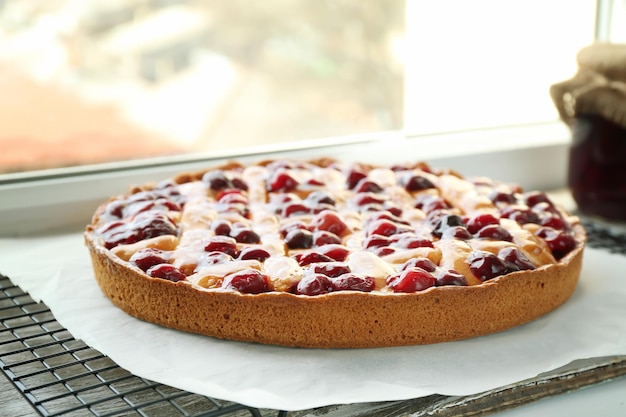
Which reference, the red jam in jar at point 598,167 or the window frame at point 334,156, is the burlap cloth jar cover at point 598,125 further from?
the window frame at point 334,156

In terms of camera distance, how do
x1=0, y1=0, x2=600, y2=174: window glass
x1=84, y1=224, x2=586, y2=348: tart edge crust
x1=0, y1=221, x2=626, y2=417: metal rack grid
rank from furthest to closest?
x1=0, y1=0, x2=600, y2=174: window glass
x1=84, y1=224, x2=586, y2=348: tart edge crust
x1=0, y1=221, x2=626, y2=417: metal rack grid

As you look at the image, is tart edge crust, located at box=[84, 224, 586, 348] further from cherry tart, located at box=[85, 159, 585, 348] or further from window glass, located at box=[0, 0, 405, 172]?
window glass, located at box=[0, 0, 405, 172]

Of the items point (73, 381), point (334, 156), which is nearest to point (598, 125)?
point (334, 156)

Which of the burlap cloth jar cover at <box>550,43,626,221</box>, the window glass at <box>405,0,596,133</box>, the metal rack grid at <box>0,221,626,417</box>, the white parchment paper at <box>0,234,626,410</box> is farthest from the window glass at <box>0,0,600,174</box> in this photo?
the white parchment paper at <box>0,234,626,410</box>

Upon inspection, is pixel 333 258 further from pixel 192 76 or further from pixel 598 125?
pixel 192 76

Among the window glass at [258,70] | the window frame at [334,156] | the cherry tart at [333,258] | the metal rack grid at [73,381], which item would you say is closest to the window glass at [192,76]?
the window glass at [258,70]

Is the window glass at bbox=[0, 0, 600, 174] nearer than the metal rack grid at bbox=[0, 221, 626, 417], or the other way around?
the metal rack grid at bbox=[0, 221, 626, 417]

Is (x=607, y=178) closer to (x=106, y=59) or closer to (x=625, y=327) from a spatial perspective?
(x=625, y=327)
